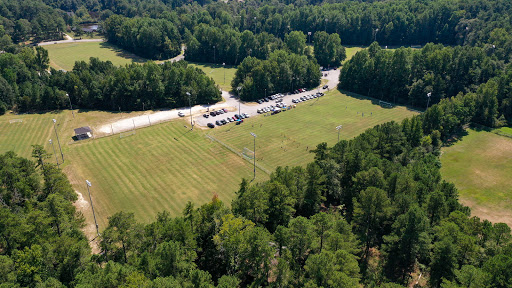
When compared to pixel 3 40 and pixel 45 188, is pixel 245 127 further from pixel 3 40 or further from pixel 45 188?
pixel 3 40

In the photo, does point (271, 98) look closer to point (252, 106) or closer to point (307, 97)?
point (252, 106)

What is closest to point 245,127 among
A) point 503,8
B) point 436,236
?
point 436,236

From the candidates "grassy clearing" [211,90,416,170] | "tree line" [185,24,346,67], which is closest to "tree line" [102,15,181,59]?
"tree line" [185,24,346,67]

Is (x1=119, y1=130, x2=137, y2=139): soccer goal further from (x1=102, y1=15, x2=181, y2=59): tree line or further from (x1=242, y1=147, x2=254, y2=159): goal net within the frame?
(x1=102, y1=15, x2=181, y2=59): tree line

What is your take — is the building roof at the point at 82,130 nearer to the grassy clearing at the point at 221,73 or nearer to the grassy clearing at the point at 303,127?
the grassy clearing at the point at 303,127

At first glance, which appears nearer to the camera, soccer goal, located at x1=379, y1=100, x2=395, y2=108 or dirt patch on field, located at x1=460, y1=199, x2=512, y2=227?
dirt patch on field, located at x1=460, y1=199, x2=512, y2=227

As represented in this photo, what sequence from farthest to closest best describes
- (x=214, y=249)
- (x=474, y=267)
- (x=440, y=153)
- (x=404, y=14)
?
1. (x=404, y=14)
2. (x=440, y=153)
3. (x=214, y=249)
4. (x=474, y=267)
